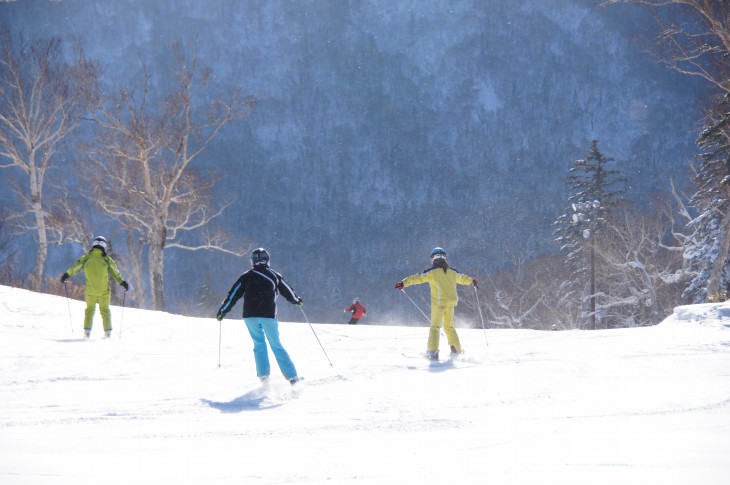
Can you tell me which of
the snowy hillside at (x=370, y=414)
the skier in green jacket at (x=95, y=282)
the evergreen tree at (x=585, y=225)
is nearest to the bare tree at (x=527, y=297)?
the evergreen tree at (x=585, y=225)

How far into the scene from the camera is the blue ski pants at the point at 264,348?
24.1 ft

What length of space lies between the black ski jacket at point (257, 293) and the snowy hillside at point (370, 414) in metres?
1.02

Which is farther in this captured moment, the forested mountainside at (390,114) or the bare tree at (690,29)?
the forested mountainside at (390,114)

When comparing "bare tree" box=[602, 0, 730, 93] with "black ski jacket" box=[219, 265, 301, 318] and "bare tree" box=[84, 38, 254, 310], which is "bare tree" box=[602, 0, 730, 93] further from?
"bare tree" box=[84, 38, 254, 310]

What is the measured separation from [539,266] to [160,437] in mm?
46737

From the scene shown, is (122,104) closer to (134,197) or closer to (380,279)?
(134,197)

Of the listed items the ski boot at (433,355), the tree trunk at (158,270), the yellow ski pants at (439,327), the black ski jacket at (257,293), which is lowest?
the ski boot at (433,355)

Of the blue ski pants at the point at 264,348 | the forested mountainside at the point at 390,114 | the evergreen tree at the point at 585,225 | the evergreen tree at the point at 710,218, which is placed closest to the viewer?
the blue ski pants at the point at 264,348

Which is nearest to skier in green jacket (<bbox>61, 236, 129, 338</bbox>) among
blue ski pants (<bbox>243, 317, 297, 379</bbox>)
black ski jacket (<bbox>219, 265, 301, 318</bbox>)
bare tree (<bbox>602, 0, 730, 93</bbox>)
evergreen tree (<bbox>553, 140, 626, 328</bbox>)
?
black ski jacket (<bbox>219, 265, 301, 318</bbox>)

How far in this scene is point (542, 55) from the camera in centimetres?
15925

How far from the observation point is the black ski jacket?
7.44 meters

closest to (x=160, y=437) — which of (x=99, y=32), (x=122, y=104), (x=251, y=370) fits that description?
(x=251, y=370)

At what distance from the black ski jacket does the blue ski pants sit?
0.34 ft

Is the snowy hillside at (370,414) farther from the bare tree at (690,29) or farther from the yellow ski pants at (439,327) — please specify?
the bare tree at (690,29)
